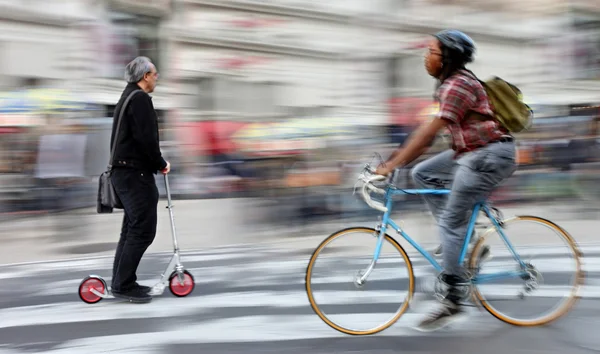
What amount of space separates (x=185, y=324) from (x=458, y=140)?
209cm

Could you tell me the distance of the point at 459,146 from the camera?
4.04 m

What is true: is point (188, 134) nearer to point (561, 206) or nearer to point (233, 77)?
point (233, 77)

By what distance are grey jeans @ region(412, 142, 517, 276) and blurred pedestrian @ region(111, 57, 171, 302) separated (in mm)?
1941

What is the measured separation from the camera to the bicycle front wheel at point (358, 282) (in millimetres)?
4117

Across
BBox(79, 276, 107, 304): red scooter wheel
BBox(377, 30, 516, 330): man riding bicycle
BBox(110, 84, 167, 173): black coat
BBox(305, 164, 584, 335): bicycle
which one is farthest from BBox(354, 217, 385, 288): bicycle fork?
BBox(79, 276, 107, 304): red scooter wheel

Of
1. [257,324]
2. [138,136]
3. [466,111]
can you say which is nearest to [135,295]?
[257,324]

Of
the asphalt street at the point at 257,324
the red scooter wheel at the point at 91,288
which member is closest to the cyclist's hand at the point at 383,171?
the asphalt street at the point at 257,324

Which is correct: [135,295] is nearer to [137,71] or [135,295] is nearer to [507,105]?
[137,71]

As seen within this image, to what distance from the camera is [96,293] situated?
5004mm

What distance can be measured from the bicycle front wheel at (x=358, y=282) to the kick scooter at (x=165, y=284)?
4.33ft

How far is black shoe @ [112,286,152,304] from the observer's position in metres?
4.98

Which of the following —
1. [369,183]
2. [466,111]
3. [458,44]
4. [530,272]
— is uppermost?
[458,44]

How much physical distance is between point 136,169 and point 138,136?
253mm

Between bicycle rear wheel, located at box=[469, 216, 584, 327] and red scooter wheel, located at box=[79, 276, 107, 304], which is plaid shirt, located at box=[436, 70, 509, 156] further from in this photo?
red scooter wheel, located at box=[79, 276, 107, 304]
